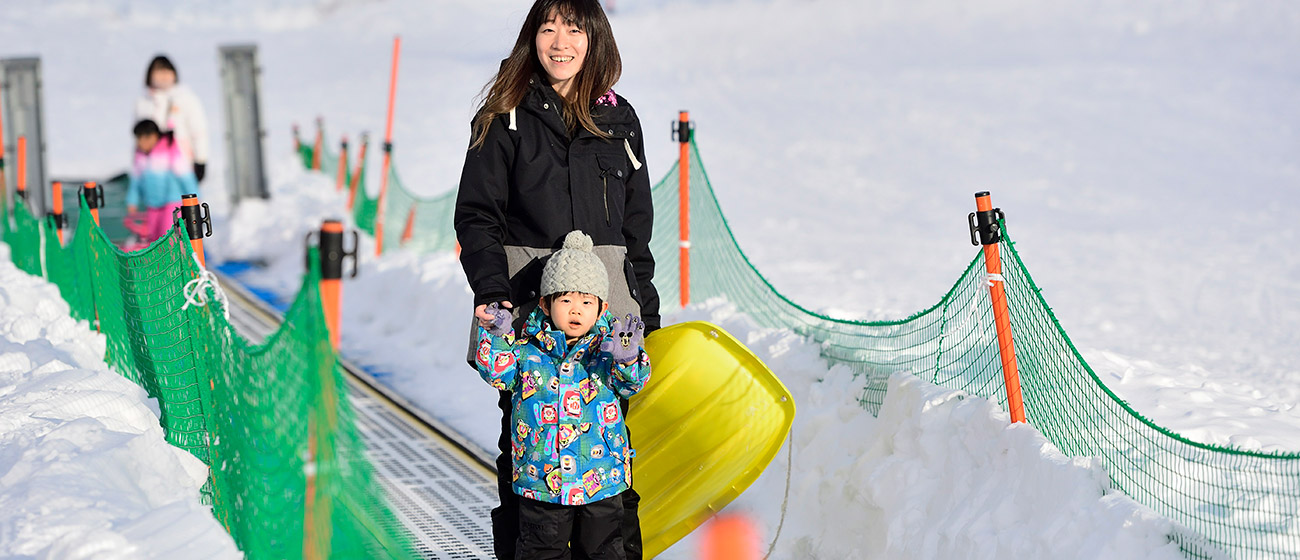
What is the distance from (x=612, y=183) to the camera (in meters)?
3.55

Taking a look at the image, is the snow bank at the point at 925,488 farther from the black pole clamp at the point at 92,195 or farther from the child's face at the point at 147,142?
the child's face at the point at 147,142

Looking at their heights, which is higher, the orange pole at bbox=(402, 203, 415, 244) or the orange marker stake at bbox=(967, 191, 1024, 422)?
the orange pole at bbox=(402, 203, 415, 244)

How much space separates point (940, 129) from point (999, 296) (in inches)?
715

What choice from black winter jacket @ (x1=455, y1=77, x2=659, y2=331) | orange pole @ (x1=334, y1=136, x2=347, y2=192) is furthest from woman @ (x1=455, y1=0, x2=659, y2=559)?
orange pole @ (x1=334, y1=136, x2=347, y2=192)

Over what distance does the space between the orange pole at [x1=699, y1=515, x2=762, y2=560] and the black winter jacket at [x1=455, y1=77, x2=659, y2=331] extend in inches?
46.5

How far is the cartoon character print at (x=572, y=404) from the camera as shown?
11.1 ft

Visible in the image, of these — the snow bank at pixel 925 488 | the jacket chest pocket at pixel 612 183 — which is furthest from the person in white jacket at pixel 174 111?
the jacket chest pocket at pixel 612 183

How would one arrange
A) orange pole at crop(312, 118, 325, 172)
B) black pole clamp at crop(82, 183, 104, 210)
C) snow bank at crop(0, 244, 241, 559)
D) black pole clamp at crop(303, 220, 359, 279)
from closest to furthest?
black pole clamp at crop(303, 220, 359, 279) → snow bank at crop(0, 244, 241, 559) → black pole clamp at crop(82, 183, 104, 210) → orange pole at crop(312, 118, 325, 172)

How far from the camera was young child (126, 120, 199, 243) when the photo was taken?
29.4ft

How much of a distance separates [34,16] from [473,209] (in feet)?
157

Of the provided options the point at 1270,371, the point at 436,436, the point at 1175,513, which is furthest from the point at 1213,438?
the point at 1270,371

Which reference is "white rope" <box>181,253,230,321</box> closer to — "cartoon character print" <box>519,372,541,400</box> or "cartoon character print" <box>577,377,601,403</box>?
"cartoon character print" <box>519,372,541,400</box>

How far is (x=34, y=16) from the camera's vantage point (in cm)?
4472

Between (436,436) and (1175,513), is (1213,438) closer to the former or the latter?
(1175,513)
